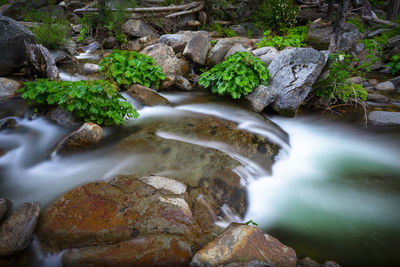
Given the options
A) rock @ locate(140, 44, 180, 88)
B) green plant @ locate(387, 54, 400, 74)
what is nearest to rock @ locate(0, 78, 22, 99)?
rock @ locate(140, 44, 180, 88)

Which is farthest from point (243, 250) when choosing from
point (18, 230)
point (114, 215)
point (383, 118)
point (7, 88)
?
point (7, 88)

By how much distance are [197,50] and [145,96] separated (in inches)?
137

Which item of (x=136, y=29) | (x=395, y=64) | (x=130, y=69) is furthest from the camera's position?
(x=136, y=29)

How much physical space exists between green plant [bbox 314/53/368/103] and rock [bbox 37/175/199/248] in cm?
512

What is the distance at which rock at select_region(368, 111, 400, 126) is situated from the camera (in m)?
5.66

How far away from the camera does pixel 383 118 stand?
5.76m

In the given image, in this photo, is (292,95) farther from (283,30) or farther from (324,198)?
(283,30)

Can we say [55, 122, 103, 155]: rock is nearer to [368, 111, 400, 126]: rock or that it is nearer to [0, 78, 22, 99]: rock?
[0, 78, 22, 99]: rock

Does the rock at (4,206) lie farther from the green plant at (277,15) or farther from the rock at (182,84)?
the green plant at (277,15)

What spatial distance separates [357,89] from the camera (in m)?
6.21

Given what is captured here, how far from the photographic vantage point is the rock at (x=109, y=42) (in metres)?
10.4

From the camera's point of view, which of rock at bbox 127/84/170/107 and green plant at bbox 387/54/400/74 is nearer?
rock at bbox 127/84/170/107

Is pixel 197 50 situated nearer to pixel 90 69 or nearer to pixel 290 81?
pixel 90 69

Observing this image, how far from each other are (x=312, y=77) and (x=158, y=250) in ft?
17.3
